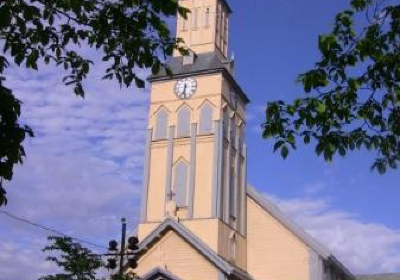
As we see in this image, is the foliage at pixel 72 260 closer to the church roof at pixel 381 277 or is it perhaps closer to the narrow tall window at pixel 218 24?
the narrow tall window at pixel 218 24

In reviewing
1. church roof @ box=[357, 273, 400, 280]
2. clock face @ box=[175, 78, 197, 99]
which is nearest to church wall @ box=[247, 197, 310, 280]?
clock face @ box=[175, 78, 197, 99]

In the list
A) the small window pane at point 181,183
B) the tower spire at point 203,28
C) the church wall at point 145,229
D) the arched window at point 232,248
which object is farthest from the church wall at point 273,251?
the tower spire at point 203,28

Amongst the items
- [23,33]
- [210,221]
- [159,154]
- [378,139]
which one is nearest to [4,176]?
[23,33]

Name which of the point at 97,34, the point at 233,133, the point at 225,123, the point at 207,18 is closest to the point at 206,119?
the point at 225,123

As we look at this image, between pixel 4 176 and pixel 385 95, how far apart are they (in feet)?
14.9

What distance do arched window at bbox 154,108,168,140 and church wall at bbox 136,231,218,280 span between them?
5.97 metres

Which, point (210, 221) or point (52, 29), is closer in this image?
point (52, 29)

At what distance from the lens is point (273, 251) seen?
36312mm

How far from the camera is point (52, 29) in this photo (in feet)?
27.2

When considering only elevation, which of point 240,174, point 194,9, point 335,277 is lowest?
point 335,277

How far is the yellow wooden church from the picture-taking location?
33.7 meters

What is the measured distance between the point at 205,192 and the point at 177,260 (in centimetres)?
391

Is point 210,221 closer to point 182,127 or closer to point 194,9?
point 182,127

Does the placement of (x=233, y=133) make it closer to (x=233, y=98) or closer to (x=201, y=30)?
(x=233, y=98)
